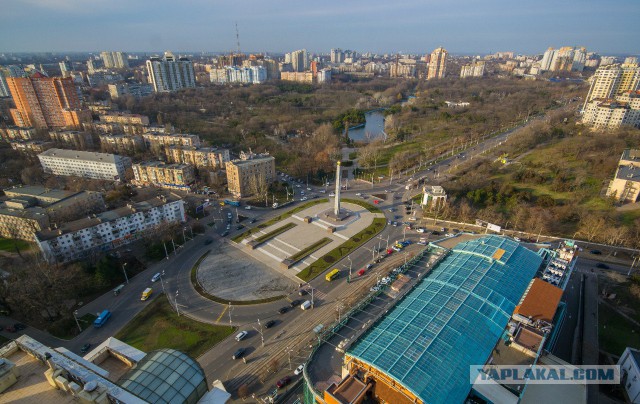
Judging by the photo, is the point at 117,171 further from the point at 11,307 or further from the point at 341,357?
the point at 341,357

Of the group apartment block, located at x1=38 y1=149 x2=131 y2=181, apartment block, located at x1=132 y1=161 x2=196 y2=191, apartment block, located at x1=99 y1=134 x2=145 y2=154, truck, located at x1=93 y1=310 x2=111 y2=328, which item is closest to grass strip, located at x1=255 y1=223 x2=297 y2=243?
truck, located at x1=93 y1=310 x2=111 y2=328

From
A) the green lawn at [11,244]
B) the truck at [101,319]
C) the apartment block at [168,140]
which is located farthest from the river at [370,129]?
the green lawn at [11,244]

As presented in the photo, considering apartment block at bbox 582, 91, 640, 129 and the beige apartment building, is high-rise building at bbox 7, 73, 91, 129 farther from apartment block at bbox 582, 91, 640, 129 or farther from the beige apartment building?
apartment block at bbox 582, 91, 640, 129

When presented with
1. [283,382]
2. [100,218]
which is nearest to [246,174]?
[100,218]

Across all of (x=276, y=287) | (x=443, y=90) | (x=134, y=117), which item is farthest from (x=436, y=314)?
(x=443, y=90)

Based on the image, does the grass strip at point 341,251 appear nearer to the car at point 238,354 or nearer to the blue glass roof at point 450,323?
the car at point 238,354
